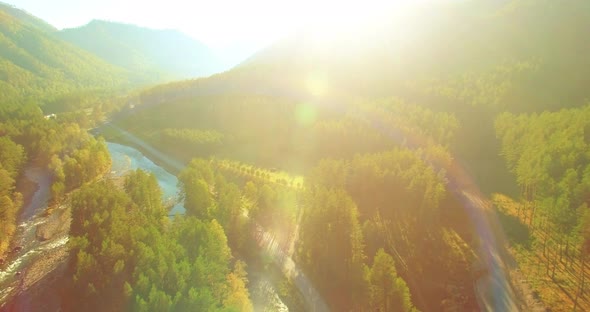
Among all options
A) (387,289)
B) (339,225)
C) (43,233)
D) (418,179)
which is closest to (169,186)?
(43,233)

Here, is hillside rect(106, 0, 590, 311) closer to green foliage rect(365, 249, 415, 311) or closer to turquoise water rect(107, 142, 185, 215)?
green foliage rect(365, 249, 415, 311)

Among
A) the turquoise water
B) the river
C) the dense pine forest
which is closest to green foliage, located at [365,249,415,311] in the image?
the dense pine forest

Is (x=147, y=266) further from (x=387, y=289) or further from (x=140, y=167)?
(x=140, y=167)

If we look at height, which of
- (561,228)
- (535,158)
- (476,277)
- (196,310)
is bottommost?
(476,277)

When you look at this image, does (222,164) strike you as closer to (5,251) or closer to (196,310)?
(5,251)

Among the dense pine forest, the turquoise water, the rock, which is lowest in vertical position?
the turquoise water

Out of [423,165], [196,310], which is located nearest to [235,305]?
[196,310]

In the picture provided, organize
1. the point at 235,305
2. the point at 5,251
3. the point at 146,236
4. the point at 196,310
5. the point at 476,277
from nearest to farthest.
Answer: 1. the point at 196,310
2. the point at 235,305
3. the point at 146,236
4. the point at 476,277
5. the point at 5,251

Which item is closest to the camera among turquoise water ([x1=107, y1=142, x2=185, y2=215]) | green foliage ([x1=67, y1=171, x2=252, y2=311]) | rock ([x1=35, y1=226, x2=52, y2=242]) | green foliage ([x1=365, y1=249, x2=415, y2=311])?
green foliage ([x1=67, y1=171, x2=252, y2=311])
